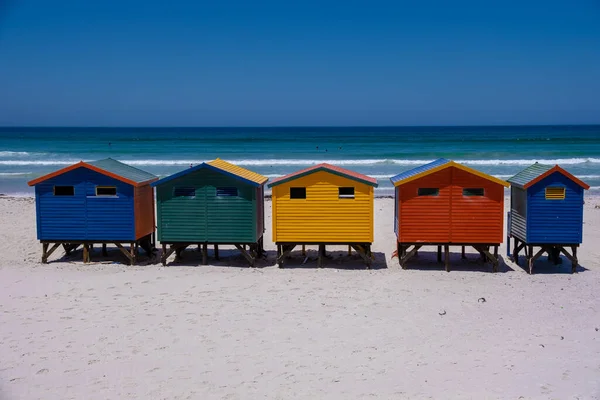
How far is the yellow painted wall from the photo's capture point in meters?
15.6

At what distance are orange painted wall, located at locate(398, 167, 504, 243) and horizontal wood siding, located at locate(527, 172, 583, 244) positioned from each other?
75 cm

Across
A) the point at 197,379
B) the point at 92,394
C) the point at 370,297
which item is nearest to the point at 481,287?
the point at 370,297

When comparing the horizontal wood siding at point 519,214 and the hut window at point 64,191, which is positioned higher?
the hut window at point 64,191

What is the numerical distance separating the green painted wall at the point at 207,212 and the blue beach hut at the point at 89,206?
2.56ft

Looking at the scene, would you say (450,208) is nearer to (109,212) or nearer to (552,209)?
(552,209)

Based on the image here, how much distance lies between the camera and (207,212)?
51.6 ft

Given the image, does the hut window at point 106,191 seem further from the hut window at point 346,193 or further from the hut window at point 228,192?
the hut window at point 346,193

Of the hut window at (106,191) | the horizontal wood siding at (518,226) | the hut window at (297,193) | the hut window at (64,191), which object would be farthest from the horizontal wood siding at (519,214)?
the hut window at (64,191)

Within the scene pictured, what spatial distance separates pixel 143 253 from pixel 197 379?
30.8ft

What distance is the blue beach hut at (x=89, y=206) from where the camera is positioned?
1593 centimetres

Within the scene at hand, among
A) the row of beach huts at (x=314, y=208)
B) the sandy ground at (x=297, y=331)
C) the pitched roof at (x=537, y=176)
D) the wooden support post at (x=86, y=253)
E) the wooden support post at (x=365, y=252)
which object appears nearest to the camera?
the sandy ground at (x=297, y=331)

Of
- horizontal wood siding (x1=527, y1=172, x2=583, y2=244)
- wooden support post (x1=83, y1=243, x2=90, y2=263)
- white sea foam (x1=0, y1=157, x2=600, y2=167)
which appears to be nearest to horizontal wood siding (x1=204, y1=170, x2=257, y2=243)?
wooden support post (x1=83, y1=243, x2=90, y2=263)

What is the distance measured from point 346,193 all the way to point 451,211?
2619 millimetres

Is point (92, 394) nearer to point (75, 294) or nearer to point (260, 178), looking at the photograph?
point (75, 294)
